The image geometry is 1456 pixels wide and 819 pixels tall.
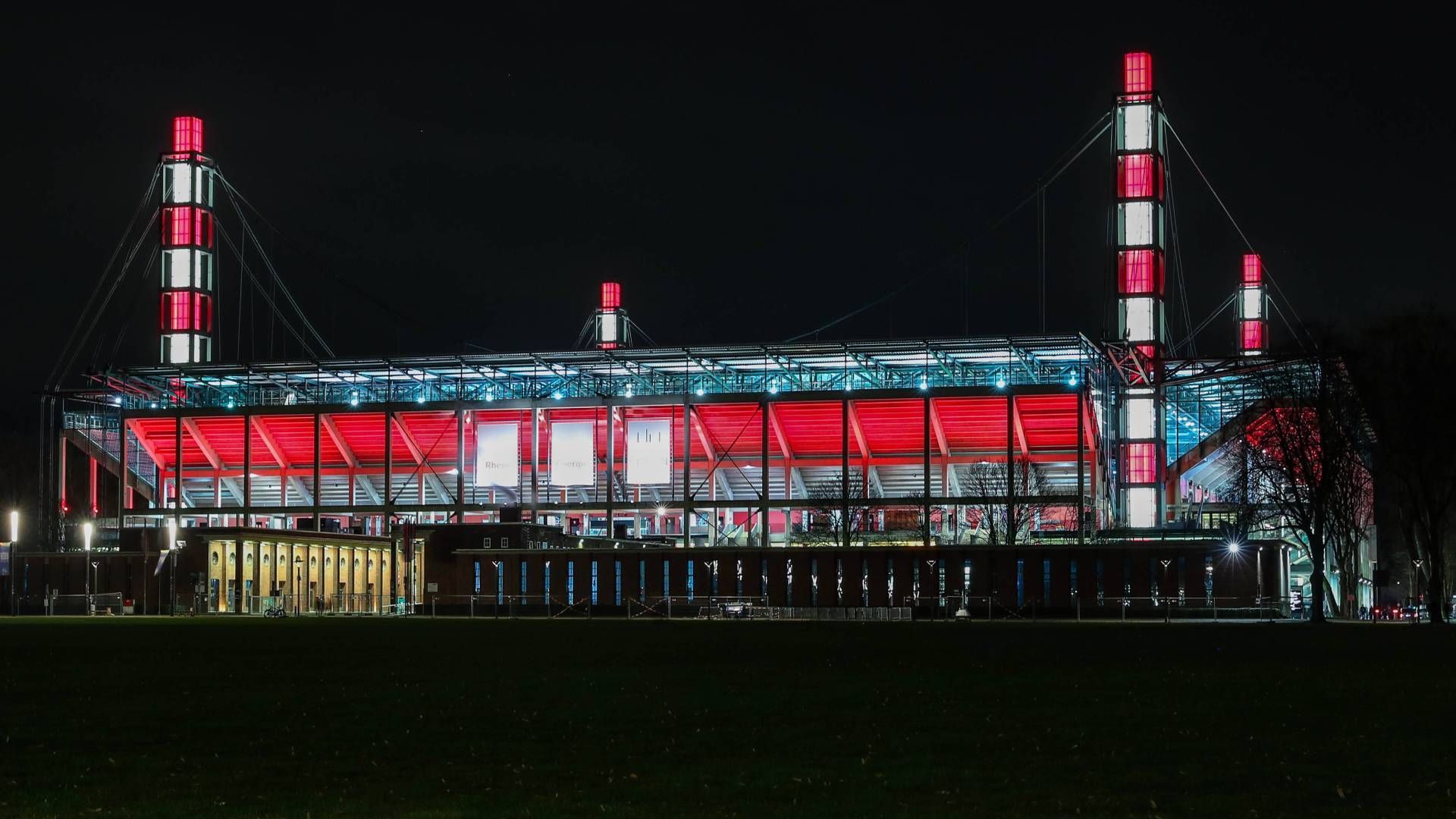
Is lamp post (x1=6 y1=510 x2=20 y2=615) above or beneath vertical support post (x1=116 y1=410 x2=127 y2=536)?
beneath

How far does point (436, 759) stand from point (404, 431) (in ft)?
384

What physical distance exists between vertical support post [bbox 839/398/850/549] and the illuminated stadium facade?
1.34 feet

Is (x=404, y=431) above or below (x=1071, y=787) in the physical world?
above

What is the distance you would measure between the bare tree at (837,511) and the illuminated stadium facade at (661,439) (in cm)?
38

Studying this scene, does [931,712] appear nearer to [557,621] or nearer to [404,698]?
[404,698]

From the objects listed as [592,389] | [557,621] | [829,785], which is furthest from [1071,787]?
[592,389]

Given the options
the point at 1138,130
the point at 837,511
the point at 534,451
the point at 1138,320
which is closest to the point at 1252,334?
the point at 1138,320

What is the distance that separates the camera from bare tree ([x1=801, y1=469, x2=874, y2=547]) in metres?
115

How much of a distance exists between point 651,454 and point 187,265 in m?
42.3

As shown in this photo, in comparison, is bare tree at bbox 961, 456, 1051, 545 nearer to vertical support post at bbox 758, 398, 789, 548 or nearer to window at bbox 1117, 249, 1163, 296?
window at bbox 1117, 249, 1163, 296

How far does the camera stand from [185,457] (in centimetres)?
13900

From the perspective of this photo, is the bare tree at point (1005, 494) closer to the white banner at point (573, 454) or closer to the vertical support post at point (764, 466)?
the vertical support post at point (764, 466)

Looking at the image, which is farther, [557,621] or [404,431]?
[404,431]

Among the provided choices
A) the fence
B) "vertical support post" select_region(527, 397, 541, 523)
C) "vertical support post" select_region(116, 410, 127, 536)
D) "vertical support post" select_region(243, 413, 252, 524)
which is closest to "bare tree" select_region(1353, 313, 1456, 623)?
the fence
